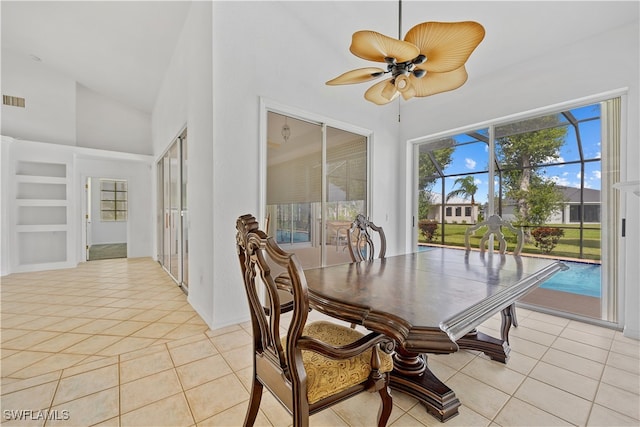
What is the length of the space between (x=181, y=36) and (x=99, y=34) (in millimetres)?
1411

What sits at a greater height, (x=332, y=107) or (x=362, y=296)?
(x=332, y=107)

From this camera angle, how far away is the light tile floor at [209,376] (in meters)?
1.45

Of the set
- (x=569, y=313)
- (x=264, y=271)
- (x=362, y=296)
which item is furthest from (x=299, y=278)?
(x=569, y=313)

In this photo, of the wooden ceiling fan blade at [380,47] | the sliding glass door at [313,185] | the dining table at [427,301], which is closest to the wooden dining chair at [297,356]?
the dining table at [427,301]

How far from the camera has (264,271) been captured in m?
0.98

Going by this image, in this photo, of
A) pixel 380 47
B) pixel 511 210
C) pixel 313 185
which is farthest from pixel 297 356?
pixel 511 210

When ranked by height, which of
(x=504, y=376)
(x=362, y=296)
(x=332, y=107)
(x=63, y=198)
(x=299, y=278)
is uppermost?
(x=332, y=107)

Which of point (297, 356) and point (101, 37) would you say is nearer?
point (297, 356)

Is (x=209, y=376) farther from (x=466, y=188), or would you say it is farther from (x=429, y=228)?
(x=466, y=188)

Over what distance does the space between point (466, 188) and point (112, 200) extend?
370 inches

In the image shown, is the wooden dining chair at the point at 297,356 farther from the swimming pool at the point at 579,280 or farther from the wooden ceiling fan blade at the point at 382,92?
the swimming pool at the point at 579,280

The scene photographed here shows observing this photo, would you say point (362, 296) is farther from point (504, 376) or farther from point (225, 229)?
point (225, 229)

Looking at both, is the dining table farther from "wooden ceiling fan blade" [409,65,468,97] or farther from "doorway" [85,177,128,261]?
"doorway" [85,177,128,261]

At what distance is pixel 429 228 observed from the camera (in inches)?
164
